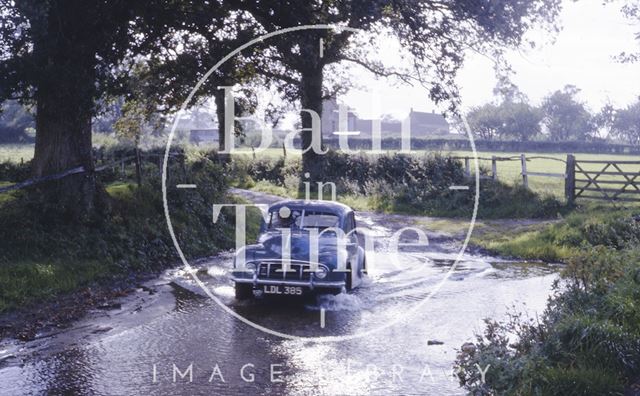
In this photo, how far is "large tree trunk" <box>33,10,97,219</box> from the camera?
38.4ft

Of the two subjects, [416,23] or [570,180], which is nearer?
[416,23]

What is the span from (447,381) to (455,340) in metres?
1.82

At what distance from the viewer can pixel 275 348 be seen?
806 cm

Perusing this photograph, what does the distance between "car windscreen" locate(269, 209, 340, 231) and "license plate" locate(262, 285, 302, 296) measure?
4.95 feet

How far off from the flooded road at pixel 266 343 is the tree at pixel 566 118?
259 feet

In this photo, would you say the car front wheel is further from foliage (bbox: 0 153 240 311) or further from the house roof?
the house roof

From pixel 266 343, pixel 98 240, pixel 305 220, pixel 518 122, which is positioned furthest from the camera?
pixel 518 122

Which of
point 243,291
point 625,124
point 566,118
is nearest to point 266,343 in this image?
point 243,291

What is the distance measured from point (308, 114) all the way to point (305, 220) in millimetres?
18134

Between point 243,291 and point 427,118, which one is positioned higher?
point 427,118

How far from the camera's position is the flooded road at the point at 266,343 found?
264 inches

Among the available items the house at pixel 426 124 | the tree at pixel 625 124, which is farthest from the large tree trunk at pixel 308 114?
the tree at pixel 625 124

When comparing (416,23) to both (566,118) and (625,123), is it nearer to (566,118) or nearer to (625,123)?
(566,118)

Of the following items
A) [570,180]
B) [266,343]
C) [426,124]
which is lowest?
[266,343]
